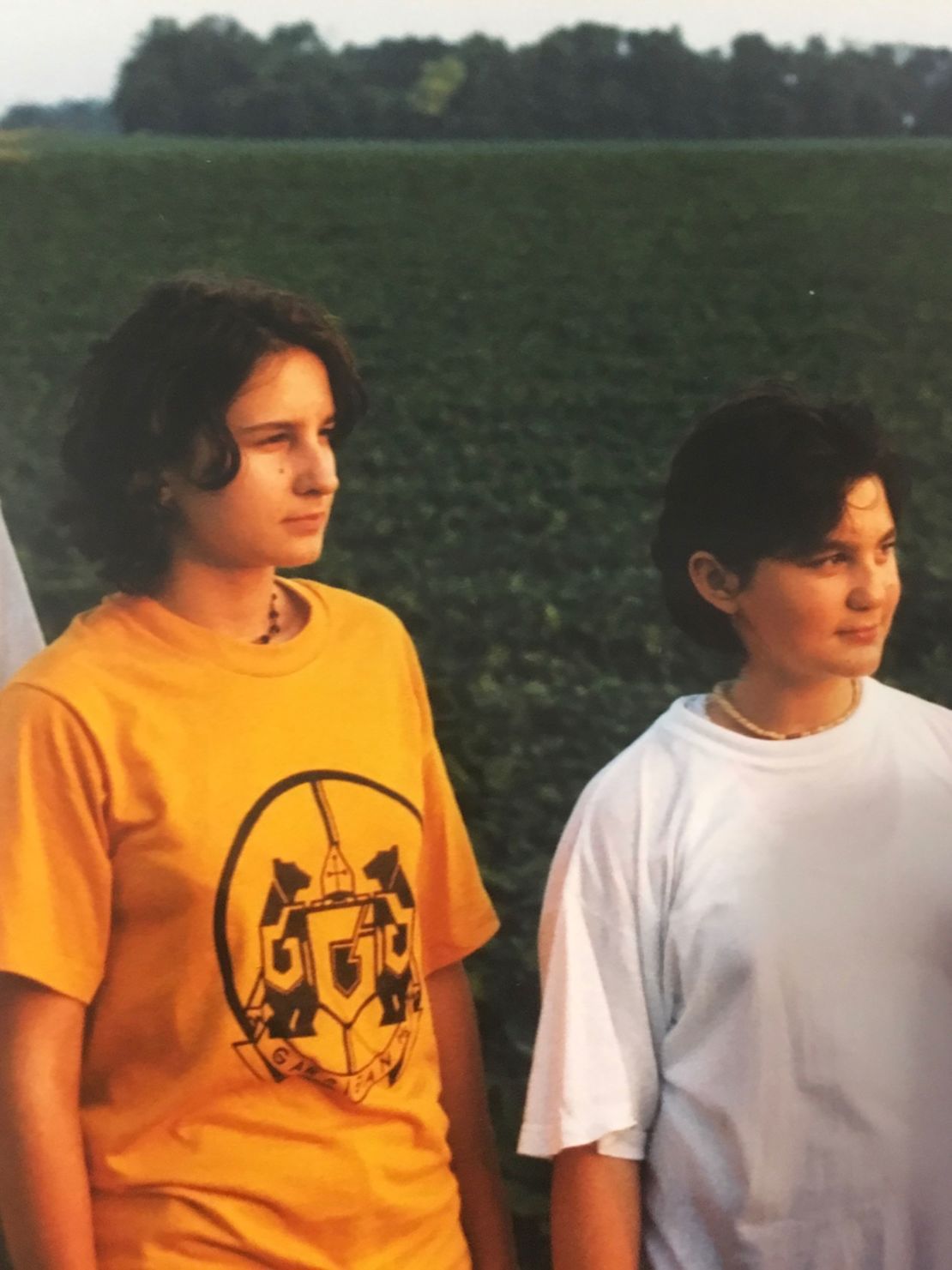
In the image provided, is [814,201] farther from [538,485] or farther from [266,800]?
[266,800]

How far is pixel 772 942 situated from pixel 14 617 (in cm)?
52

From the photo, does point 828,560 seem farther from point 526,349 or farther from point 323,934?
point 323,934

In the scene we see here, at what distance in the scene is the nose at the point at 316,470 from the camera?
0.82 meters

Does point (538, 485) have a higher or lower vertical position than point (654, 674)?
higher

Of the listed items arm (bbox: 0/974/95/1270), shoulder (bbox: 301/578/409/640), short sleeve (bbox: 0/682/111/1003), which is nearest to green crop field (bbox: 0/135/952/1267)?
shoulder (bbox: 301/578/409/640)

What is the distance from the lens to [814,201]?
0.90 meters

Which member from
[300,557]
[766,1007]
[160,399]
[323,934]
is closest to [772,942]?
[766,1007]

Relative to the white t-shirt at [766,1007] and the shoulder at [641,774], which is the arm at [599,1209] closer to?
the white t-shirt at [766,1007]

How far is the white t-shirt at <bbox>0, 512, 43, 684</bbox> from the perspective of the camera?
2.73ft

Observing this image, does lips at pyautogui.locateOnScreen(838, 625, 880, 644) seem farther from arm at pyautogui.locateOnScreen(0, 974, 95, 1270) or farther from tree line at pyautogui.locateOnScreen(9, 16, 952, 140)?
arm at pyautogui.locateOnScreen(0, 974, 95, 1270)

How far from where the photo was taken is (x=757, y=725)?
0.86 metres

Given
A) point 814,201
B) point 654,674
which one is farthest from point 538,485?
point 814,201

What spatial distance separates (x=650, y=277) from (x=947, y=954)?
0.48m

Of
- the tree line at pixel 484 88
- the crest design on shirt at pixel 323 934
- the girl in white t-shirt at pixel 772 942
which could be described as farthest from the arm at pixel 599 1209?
the tree line at pixel 484 88
